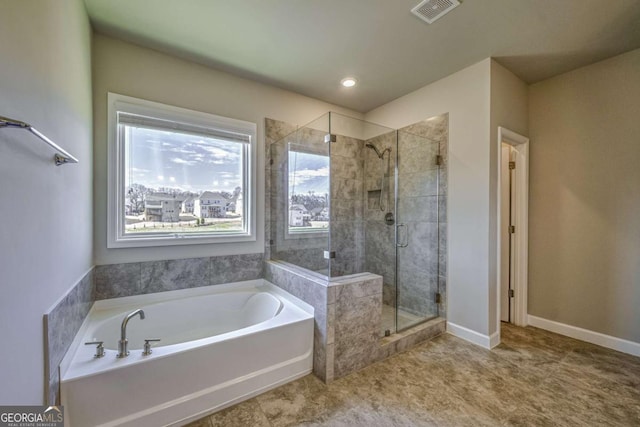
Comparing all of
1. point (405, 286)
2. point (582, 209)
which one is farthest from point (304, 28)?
point (582, 209)

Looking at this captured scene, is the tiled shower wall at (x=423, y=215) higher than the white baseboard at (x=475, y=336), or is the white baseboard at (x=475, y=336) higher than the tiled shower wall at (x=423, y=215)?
the tiled shower wall at (x=423, y=215)

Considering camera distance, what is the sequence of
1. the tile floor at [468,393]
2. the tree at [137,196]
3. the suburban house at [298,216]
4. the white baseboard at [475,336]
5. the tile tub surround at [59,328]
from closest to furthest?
the tile tub surround at [59,328]
the tile floor at [468,393]
the tree at [137,196]
the white baseboard at [475,336]
the suburban house at [298,216]

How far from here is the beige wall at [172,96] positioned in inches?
85.3

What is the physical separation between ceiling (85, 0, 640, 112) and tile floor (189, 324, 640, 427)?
272cm

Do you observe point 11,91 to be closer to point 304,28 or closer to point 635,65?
point 304,28

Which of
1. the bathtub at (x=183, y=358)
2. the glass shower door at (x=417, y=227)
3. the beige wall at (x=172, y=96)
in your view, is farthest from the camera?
the glass shower door at (x=417, y=227)

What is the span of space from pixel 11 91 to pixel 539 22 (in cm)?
317

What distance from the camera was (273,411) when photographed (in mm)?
1680

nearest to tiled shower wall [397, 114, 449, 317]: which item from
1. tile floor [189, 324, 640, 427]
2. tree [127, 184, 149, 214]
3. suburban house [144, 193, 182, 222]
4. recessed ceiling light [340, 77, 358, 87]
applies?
tile floor [189, 324, 640, 427]

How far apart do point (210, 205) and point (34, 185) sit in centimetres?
157

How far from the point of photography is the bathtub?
1.39m

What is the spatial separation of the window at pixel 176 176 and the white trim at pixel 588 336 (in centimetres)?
334

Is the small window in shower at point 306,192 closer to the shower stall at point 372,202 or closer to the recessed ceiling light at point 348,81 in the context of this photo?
the shower stall at point 372,202

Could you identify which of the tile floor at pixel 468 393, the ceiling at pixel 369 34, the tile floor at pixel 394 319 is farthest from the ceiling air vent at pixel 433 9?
the tile floor at pixel 468 393
